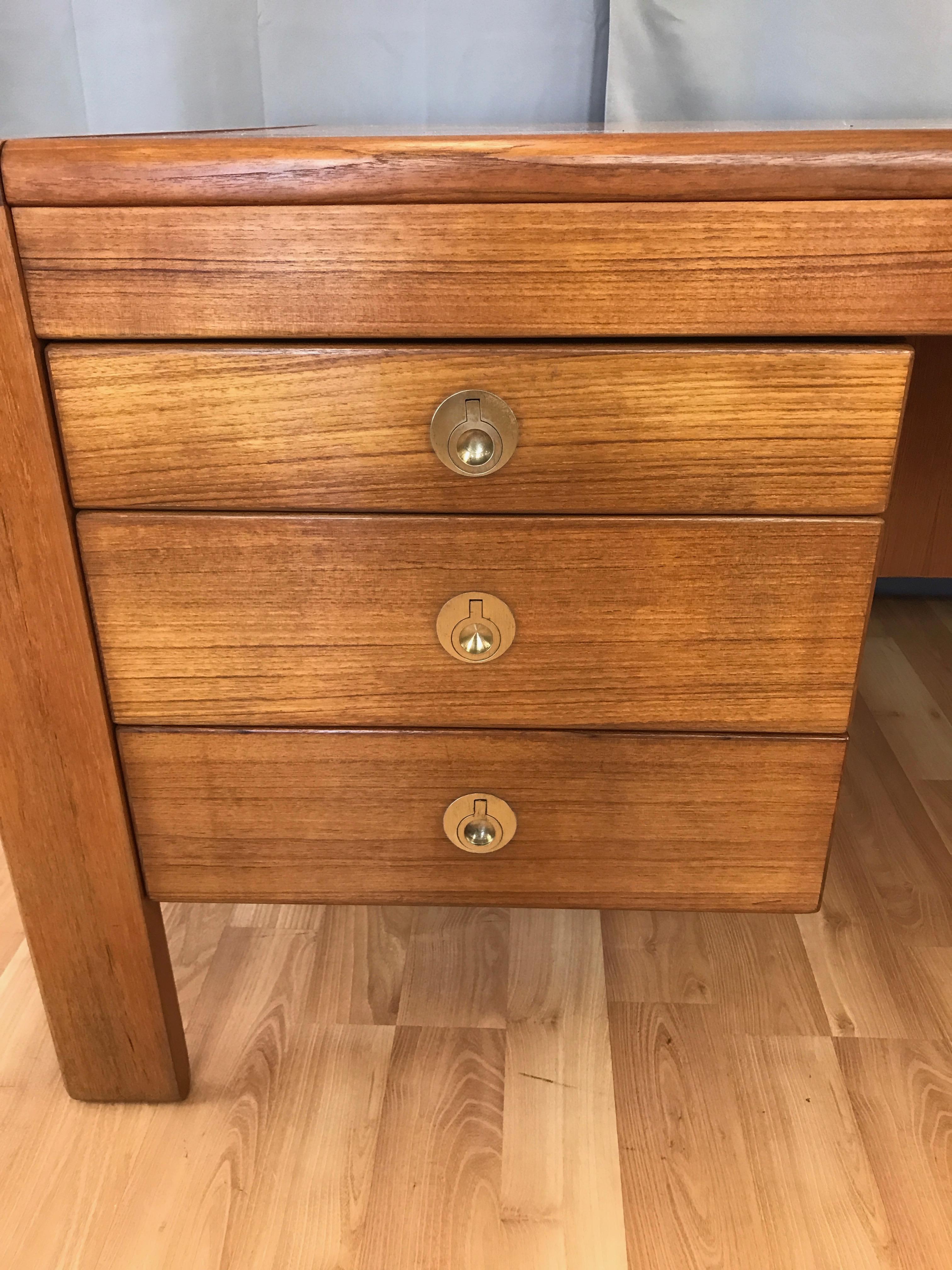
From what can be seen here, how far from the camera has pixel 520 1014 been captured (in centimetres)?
83

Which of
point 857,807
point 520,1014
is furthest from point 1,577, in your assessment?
point 857,807

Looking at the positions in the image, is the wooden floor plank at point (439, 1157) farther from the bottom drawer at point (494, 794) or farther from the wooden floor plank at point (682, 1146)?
the bottom drawer at point (494, 794)

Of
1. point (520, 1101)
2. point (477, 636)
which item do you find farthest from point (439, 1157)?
point (477, 636)

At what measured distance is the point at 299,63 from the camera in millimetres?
935

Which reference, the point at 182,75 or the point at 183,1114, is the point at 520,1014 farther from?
the point at 182,75

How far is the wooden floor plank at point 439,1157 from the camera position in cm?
65

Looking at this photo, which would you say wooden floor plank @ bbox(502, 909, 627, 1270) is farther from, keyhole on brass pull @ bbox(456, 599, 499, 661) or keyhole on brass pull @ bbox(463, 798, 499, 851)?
keyhole on brass pull @ bbox(456, 599, 499, 661)

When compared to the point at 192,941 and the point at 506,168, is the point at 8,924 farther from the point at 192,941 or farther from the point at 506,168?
the point at 506,168

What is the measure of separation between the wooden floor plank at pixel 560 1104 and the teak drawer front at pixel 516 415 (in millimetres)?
485

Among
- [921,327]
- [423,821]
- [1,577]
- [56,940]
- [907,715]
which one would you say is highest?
[921,327]

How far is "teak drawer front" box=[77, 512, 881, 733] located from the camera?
0.55m

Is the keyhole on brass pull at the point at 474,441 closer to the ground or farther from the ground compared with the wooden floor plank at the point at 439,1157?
farther from the ground

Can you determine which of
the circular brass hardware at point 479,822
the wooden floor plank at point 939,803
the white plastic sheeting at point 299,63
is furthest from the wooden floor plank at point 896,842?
the white plastic sheeting at point 299,63

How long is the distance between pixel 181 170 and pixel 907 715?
3.67 ft
